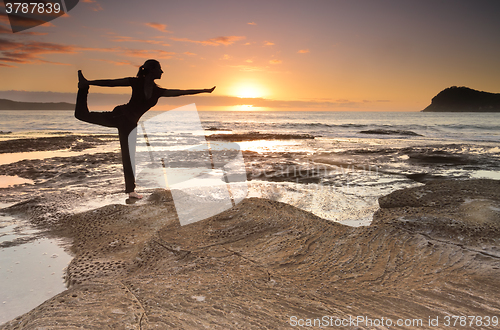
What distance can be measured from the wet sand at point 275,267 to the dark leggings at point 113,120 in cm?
93

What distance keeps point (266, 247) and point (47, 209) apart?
12.3 ft

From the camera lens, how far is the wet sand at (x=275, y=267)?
1726 mm

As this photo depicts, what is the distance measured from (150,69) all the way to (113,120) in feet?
3.24

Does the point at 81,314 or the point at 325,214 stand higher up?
the point at 81,314

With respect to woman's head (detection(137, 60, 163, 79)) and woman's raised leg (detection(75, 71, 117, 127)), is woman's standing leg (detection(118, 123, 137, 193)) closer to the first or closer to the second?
woman's raised leg (detection(75, 71, 117, 127))

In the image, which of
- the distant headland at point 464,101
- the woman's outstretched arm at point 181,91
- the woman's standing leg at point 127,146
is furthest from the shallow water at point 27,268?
the distant headland at point 464,101

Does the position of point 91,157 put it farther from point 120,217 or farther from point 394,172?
point 394,172

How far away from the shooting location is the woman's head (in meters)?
4.11

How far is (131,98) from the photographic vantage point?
4.37 metres

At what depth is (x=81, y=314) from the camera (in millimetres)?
1675

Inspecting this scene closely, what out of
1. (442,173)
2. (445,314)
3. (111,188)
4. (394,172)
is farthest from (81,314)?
(442,173)

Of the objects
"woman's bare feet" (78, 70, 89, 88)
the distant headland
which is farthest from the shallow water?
the distant headland

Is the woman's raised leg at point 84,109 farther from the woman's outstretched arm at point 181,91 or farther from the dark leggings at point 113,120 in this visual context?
the woman's outstretched arm at point 181,91

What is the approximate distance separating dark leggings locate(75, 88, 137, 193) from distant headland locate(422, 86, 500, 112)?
16653cm
